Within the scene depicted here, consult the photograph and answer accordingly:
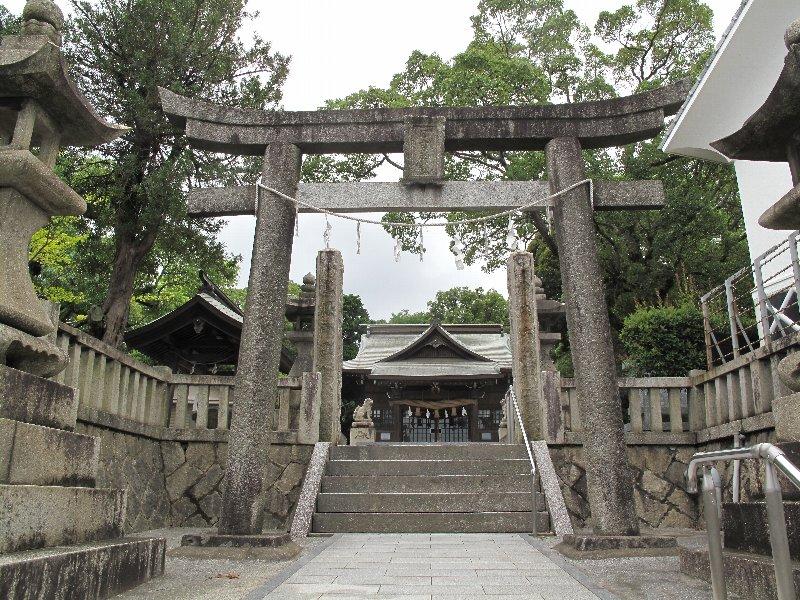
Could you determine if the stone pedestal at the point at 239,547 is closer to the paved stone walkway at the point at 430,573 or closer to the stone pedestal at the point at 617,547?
the paved stone walkway at the point at 430,573

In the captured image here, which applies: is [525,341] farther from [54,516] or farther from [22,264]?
[54,516]

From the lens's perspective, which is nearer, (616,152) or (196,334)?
(196,334)

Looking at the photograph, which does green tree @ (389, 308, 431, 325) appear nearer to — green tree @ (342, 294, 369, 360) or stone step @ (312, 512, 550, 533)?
green tree @ (342, 294, 369, 360)

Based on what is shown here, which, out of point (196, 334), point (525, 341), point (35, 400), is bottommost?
point (35, 400)

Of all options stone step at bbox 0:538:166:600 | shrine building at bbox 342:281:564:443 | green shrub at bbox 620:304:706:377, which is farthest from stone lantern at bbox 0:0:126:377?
shrine building at bbox 342:281:564:443

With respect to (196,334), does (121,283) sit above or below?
above

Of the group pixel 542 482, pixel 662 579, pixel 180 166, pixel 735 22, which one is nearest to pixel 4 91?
pixel 662 579

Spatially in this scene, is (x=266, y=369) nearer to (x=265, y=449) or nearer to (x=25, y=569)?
(x=265, y=449)

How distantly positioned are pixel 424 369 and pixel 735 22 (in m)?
14.3

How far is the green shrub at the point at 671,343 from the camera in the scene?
11914 mm

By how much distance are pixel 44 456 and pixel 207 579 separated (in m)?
1.68

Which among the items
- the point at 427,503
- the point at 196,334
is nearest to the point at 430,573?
the point at 427,503

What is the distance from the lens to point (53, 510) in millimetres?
3654

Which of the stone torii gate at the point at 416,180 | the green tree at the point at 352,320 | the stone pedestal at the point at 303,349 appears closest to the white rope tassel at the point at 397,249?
the stone torii gate at the point at 416,180
